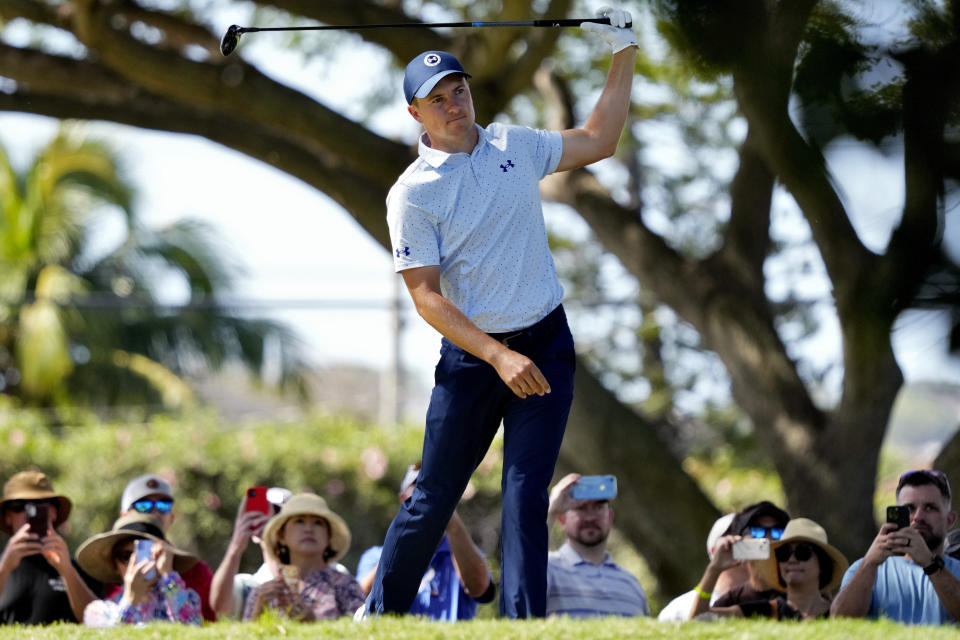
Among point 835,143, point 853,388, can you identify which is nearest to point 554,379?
point 835,143

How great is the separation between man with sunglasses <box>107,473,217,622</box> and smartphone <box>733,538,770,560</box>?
7.91ft

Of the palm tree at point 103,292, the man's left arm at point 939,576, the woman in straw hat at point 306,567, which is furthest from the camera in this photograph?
the palm tree at point 103,292

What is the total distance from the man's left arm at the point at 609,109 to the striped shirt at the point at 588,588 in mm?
2022

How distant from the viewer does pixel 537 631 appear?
12.5 ft

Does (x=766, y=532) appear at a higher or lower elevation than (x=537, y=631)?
higher

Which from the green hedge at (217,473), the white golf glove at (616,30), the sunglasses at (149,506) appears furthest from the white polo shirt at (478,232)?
the green hedge at (217,473)

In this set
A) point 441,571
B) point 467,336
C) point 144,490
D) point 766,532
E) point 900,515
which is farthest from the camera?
point 144,490

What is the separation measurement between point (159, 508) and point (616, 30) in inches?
128

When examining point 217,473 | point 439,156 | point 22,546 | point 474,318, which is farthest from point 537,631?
point 217,473

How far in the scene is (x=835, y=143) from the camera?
4.04 meters

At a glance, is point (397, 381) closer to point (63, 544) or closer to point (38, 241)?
point (38, 241)

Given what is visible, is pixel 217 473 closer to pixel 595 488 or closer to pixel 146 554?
pixel 146 554

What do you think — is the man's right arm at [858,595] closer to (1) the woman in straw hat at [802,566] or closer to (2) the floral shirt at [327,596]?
(1) the woman in straw hat at [802,566]

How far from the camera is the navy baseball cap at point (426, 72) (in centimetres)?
441
